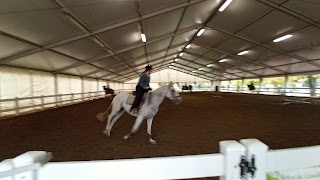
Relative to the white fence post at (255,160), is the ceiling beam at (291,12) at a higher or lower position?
higher

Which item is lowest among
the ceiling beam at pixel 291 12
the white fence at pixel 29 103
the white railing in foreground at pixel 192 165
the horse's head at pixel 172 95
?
the white fence at pixel 29 103

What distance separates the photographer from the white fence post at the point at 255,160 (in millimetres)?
987

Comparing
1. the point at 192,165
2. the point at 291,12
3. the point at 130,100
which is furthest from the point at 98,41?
the point at 192,165

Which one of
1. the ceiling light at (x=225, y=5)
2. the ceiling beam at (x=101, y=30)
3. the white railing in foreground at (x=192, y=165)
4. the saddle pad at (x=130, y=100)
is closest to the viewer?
the white railing in foreground at (x=192, y=165)

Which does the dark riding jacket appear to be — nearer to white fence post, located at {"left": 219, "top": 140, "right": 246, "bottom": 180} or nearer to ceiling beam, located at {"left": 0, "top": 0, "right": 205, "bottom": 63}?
white fence post, located at {"left": 219, "top": 140, "right": 246, "bottom": 180}

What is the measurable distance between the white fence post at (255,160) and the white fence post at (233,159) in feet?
0.09

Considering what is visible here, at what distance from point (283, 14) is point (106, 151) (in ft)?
36.1

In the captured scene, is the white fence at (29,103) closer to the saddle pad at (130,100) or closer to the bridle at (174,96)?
the saddle pad at (130,100)

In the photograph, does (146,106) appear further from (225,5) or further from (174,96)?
(225,5)

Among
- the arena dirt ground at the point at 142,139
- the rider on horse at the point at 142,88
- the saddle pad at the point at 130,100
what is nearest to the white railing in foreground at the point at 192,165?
the arena dirt ground at the point at 142,139

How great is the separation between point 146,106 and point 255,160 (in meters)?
4.51

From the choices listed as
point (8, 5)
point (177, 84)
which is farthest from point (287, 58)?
point (177, 84)

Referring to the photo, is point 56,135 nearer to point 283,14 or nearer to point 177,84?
point 283,14

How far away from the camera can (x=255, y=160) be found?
3.25 feet
